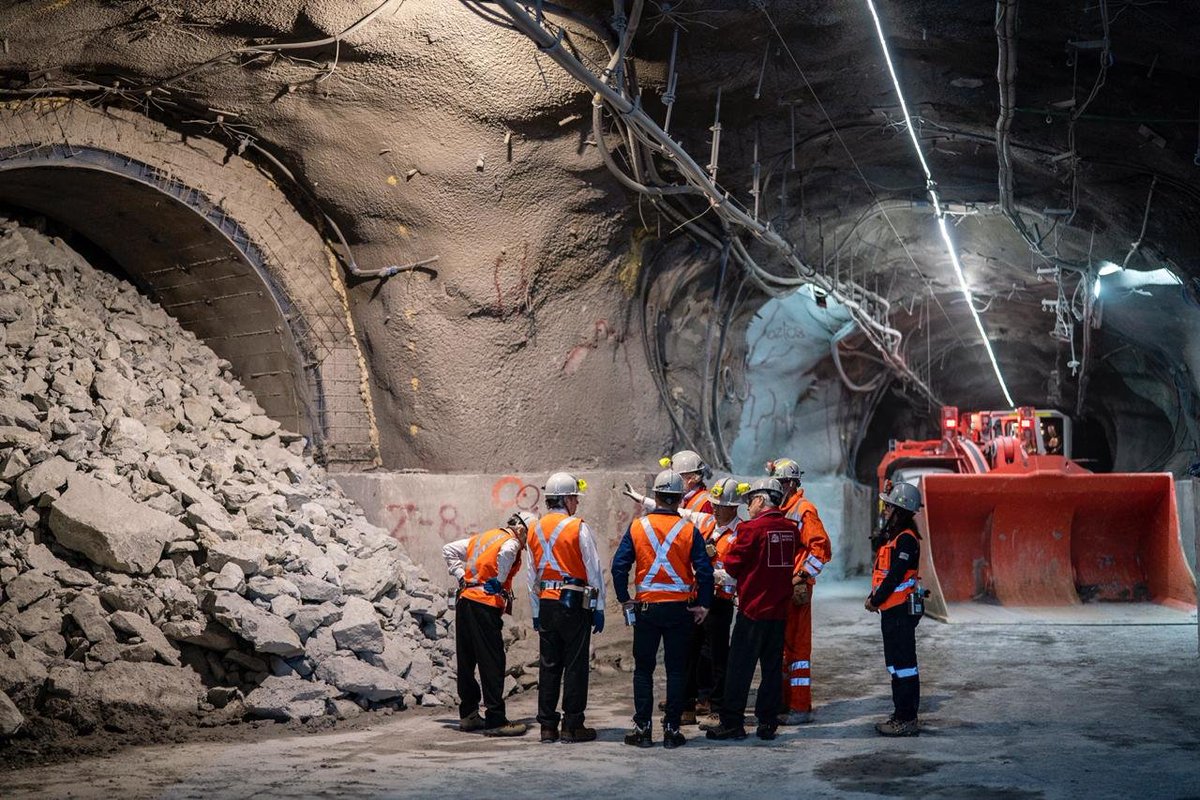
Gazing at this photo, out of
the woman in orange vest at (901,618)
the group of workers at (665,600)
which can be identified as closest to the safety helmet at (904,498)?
the group of workers at (665,600)

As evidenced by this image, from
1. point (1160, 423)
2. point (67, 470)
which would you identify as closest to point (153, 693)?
point (67, 470)

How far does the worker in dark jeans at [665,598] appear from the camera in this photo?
6.66m

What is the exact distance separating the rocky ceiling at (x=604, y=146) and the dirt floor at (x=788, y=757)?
376 cm

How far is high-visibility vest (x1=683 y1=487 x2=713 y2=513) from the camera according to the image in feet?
26.4

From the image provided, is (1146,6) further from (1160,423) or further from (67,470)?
(1160,423)

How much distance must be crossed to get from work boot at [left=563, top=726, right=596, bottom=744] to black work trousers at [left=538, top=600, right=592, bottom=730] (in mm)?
21

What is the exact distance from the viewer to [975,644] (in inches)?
411

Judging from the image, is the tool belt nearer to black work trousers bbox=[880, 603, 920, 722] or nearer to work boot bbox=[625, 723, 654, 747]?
work boot bbox=[625, 723, 654, 747]

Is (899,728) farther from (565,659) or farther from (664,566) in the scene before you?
(565,659)

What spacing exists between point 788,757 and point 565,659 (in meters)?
1.41

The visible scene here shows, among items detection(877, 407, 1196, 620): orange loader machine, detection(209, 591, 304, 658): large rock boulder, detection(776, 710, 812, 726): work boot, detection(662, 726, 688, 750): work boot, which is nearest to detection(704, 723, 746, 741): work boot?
detection(662, 726, 688, 750): work boot

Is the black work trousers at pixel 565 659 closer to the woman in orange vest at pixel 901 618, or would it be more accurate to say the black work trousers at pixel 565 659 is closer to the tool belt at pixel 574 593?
the tool belt at pixel 574 593

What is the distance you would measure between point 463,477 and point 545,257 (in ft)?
7.16

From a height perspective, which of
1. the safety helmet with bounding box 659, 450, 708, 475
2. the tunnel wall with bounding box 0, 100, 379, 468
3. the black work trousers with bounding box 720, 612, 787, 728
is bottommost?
the black work trousers with bounding box 720, 612, 787, 728
